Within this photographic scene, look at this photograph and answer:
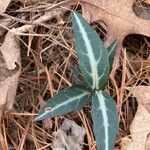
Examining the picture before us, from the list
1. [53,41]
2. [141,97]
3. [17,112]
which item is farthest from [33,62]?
[141,97]

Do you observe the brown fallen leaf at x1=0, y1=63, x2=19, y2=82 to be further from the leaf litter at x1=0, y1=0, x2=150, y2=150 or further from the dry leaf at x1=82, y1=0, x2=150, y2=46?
the dry leaf at x1=82, y1=0, x2=150, y2=46

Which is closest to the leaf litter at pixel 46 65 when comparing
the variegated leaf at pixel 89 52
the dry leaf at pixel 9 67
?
the dry leaf at pixel 9 67

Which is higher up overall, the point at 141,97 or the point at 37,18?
the point at 37,18

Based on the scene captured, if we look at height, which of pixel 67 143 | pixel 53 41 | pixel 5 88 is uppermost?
pixel 53 41

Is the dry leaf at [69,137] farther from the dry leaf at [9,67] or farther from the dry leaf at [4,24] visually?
the dry leaf at [4,24]

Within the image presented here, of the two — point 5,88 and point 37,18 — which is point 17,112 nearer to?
point 5,88

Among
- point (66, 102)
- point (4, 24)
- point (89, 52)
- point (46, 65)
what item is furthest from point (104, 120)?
point (4, 24)
